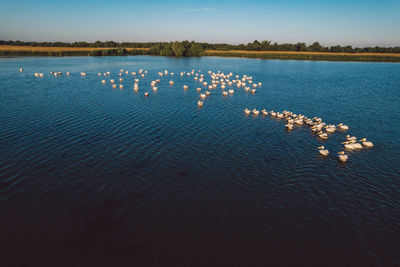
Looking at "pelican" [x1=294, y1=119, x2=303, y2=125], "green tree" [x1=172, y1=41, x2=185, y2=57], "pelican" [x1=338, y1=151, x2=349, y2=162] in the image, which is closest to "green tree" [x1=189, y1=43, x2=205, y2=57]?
"green tree" [x1=172, y1=41, x2=185, y2=57]

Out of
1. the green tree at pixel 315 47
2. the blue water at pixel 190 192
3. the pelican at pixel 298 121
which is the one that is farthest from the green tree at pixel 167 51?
the pelican at pixel 298 121

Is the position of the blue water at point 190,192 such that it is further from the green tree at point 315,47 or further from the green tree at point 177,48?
the green tree at point 315,47

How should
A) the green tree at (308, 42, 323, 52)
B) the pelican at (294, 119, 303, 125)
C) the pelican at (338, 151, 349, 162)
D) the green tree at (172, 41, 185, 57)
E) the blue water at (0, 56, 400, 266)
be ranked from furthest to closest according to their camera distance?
the green tree at (308, 42, 323, 52) → the green tree at (172, 41, 185, 57) → the pelican at (294, 119, 303, 125) → the pelican at (338, 151, 349, 162) → the blue water at (0, 56, 400, 266)

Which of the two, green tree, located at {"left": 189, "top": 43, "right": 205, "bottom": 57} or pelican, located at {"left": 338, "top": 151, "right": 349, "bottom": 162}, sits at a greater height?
green tree, located at {"left": 189, "top": 43, "right": 205, "bottom": 57}

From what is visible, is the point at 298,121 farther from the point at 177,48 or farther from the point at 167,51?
the point at 167,51

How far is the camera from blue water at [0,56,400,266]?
1162cm

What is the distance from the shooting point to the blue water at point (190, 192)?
38.1ft

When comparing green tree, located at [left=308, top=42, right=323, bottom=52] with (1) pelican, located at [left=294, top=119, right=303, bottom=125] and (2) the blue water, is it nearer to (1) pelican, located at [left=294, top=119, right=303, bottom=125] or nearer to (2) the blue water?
(2) the blue water

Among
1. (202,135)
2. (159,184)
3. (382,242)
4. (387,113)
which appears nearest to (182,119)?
(202,135)

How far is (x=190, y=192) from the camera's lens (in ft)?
51.9

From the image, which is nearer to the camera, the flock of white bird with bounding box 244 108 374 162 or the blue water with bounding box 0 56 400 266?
the blue water with bounding box 0 56 400 266

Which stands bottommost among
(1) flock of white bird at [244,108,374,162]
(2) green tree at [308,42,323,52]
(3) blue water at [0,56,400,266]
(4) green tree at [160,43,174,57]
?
(3) blue water at [0,56,400,266]

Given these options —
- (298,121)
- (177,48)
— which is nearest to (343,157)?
(298,121)

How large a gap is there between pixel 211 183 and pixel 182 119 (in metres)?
15.0
